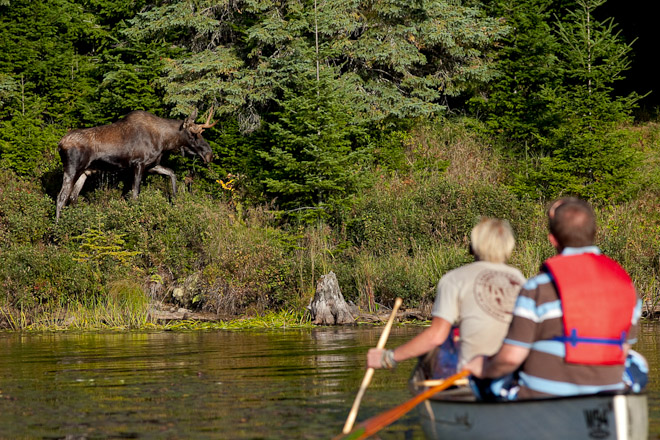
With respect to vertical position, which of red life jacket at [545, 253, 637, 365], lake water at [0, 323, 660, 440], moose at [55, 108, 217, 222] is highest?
moose at [55, 108, 217, 222]

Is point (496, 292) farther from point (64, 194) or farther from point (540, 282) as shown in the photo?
point (64, 194)

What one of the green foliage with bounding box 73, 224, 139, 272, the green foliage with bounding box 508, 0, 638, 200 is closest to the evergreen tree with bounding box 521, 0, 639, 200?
the green foliage with bounding box 508, 0, 638, 200

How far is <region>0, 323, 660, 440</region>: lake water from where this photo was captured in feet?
24.2

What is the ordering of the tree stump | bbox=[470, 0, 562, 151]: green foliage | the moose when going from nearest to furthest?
the tree stump, the moose, bbox=[470, 0, 562, 151]: green foliage

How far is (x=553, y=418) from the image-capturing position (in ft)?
18.3

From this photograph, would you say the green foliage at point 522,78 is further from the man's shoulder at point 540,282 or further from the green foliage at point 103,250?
the man's shoulder at point 540,282

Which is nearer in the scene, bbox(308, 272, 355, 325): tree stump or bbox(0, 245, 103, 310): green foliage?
bbox(308, 272, 355, 325): tree stump

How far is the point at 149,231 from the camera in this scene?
21.4 metres

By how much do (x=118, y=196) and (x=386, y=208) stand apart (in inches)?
276

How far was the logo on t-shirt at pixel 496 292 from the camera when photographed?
6.43 m

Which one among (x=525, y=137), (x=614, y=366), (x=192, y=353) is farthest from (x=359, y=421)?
(x=525, y=137)

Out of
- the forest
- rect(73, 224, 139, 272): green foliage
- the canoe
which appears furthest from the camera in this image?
rect(73, 224, 139, 272): green foliage

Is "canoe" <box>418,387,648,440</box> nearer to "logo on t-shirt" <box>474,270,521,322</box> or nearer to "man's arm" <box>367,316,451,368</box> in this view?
"man's arm" <box>367,316,451,368</box>

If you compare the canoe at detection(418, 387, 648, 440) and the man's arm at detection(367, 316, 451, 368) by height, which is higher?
the man's arm at detection(367, 316, 451, 368)
